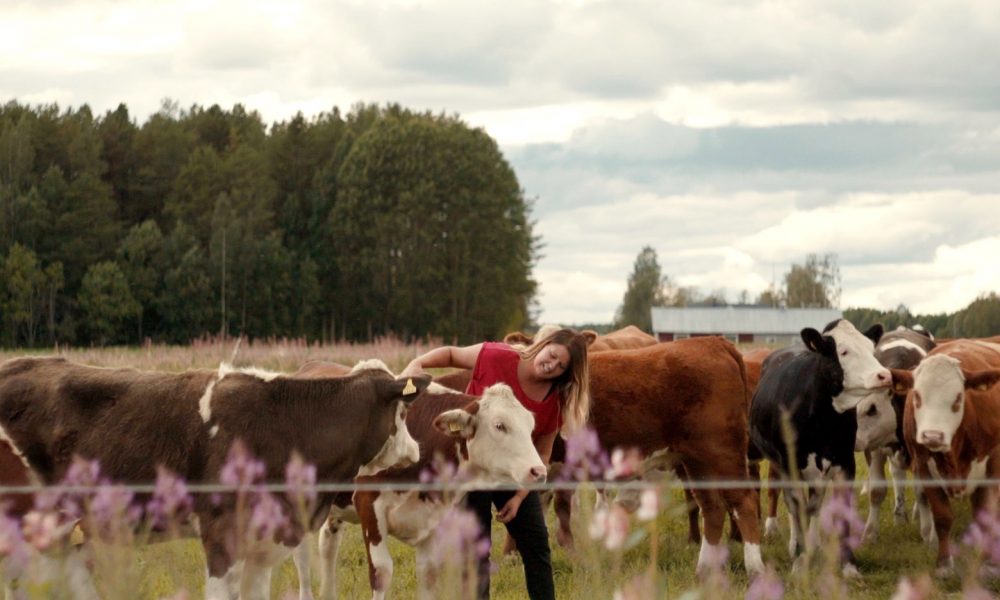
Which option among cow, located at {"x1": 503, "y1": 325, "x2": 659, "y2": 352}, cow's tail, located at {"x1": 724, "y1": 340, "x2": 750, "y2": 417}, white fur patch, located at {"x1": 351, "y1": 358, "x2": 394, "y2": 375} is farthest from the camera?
cow, located at {"x1": 503, "y1": 325, "x2": 659, "y2": 352}

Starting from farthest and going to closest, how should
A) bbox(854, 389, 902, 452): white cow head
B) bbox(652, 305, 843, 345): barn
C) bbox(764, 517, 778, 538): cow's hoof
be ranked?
bbox(652, 305, 843, 345): barn, bbox(764, 517, 778, 538): cow's hoof, bbox(854, 389, 902, 452): white cow head

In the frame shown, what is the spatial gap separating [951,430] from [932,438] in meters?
0.31

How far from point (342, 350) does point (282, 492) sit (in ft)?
81.8

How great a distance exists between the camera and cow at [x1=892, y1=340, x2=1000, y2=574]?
10109 millimetres

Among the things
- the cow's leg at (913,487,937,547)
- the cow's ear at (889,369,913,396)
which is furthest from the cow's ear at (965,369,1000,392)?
the cow's leg at (913,487,937,547)

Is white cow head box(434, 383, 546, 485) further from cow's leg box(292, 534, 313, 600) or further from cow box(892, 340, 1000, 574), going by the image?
cow box(892, 340, 1000, 574)

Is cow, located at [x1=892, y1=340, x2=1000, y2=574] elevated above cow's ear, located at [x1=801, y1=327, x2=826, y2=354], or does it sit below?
below

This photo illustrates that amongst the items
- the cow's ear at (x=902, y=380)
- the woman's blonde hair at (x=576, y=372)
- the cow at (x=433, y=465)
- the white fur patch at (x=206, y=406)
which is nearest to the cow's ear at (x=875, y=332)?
the cow's ear at (x=902, y=380)

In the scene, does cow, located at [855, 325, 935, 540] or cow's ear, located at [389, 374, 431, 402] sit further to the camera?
cow, located at [855, 325, 935, 540]

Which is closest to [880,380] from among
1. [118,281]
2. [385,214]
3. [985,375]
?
[985,375]

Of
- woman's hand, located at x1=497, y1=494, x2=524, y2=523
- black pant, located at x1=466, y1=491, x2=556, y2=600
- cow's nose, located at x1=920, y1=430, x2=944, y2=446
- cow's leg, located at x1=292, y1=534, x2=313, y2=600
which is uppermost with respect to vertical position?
cow's nose, located at x1=920, y1=430, x2=944, y2=446

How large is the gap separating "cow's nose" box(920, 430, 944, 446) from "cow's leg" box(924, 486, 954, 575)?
541mm

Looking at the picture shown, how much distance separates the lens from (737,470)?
10281 mm

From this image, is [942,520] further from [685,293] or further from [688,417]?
[685,293]
